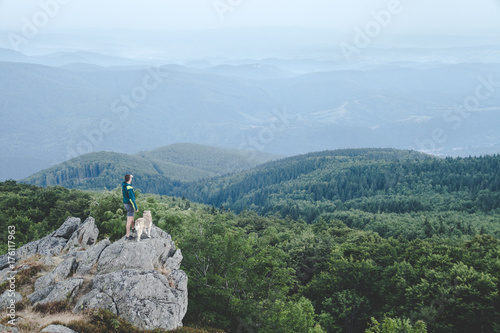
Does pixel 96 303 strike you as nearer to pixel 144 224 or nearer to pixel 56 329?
pixel 56 329

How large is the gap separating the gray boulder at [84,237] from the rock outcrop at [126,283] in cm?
360

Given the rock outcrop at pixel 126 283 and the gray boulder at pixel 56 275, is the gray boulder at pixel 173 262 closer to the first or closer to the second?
the rock outcrop at pixel 126 283

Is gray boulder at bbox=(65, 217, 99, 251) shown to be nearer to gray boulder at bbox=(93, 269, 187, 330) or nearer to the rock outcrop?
the rock outcrop

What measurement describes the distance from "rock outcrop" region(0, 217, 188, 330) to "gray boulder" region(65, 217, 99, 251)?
11.8ft

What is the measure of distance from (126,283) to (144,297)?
1575 mm

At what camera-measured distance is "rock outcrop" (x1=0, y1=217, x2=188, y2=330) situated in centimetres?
2228

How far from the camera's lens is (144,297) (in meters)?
22.8

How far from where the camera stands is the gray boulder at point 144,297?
72.4 ft

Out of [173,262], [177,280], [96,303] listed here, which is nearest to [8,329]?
[96,303]

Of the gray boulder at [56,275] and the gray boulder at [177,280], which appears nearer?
the gray boulder at [56,275]

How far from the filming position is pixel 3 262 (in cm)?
3123

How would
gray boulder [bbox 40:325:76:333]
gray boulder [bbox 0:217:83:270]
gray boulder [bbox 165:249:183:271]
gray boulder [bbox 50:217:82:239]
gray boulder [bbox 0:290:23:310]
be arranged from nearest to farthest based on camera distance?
gray boulder [bbox 40:325:76:333]
gray boulder [bbox 0:290:23:310]
gray boulder [bbox 165:249:183:271]
gray boulder [bbox 0:217:83:270]
gray boulder [bbox 50:217:82:239]

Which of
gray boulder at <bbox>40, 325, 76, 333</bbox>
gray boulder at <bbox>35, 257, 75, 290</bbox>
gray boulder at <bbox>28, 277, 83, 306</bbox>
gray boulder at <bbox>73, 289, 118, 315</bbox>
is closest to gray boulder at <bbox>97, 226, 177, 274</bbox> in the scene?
gray boulder at <bbox>28, 277, 83, 306</bbox>

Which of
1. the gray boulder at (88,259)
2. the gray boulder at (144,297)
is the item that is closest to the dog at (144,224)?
the gray boulder at (88,259)
